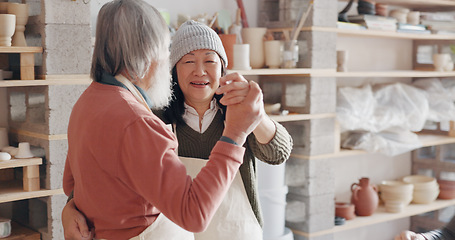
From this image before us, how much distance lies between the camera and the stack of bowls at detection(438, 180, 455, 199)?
14.2 ft

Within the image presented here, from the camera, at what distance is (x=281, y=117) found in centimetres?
316

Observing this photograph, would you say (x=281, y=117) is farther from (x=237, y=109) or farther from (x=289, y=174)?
(x=237, y=109)

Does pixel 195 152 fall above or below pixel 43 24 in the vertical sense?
below

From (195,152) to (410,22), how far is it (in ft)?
8.72

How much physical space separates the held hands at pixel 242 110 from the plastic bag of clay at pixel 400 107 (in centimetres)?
249

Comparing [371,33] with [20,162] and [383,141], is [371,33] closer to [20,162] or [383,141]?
[383,141]

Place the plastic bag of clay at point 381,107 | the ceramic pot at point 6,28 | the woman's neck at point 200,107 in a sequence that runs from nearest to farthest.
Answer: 1. the woman's neck at point 200,107
2. the ceramic pot at point 6,28
3. the plastic bag of clay at point 381,107

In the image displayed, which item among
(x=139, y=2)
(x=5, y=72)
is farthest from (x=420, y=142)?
(x=139, y=2)

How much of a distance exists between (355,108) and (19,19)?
6.88ft

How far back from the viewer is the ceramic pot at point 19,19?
2.39 metres

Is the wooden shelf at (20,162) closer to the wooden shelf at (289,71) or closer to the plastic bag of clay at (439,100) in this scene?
the wooden shelf at (289,71)

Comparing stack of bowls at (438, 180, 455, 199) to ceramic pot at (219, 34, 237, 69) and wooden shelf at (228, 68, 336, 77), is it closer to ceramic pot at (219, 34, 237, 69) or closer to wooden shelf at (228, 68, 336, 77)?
wooden shelf at (228, 68, 336, 77)

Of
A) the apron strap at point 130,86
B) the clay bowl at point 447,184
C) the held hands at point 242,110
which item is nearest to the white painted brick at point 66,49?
the apron strap at point 130,86

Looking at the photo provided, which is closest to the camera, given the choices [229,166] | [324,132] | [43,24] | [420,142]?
[229,166]
